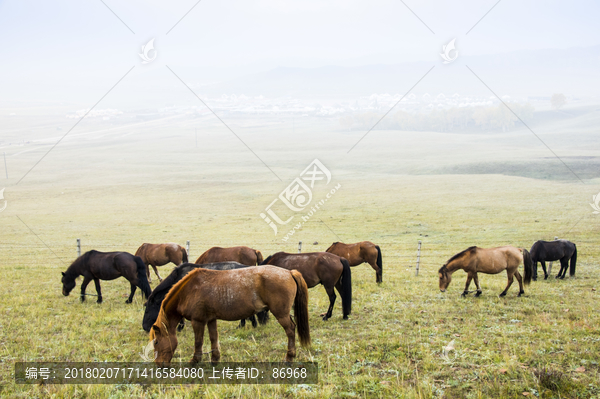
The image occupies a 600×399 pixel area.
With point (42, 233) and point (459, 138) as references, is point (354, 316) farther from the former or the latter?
point (459, 138)

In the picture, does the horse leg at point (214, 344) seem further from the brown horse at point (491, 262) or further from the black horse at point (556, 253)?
the black horse at point (556, 253)

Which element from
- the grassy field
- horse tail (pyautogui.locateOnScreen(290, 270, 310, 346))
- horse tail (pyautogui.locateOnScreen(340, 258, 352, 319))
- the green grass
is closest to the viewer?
the green grass

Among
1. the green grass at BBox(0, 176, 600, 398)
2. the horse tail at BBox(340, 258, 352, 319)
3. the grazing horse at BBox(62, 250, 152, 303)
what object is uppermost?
the grazing horse at BBox(62, 250, 152, 303)

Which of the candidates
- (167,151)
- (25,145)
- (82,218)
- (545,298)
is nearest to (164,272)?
(545,298)

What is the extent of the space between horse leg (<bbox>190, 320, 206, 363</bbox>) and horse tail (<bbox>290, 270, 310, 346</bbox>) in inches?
62.1

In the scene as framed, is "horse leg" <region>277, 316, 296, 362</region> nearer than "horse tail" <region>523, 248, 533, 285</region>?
Yes

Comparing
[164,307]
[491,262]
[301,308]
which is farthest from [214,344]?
[491,262]

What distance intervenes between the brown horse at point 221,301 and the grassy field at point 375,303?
62 cm

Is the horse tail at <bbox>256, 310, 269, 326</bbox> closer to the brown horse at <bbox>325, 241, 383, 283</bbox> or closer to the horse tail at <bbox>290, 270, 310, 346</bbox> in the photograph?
the horse tail at <bbox>290, 270, 310, 346</bbox>

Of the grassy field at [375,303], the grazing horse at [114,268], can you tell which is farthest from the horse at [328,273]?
the grazing horse at [114,268]

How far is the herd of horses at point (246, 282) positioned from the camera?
646 centimetres

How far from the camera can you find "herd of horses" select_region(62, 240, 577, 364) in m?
6.46

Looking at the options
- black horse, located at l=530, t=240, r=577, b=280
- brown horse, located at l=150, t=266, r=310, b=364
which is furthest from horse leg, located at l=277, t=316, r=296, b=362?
black horse, located at l=530, t=240, r=577, b=280

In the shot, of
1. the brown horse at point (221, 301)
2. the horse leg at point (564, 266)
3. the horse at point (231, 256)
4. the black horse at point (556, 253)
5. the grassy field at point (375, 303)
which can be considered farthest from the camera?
the horse leg at point (564, 266)
